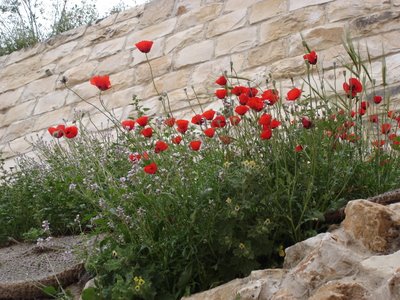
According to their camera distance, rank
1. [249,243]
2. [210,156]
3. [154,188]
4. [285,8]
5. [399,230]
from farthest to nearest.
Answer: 1. [285,8]
2. [210,156]
3. [154,188]
4. [249,243]
5. [399,230]

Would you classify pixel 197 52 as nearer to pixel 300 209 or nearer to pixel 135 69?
pixel 135 69

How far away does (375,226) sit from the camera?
1783 mm

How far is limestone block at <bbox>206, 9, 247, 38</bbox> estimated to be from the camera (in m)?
4.87

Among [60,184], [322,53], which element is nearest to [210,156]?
[60,184]

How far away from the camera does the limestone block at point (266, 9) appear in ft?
15.4

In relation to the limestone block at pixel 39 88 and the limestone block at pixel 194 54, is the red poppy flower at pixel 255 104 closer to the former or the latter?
the limestone block at pixel 194 54

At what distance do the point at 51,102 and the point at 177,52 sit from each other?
144 centimetres

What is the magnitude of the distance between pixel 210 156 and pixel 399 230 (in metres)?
1.00

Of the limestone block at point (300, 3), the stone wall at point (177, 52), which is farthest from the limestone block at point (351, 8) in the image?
the limestone block at point (300, 3)

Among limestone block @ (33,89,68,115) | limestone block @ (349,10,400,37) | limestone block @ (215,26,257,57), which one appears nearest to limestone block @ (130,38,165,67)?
limestone block @ (215,26,257,57)

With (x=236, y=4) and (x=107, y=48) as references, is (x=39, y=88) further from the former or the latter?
(x=236, y=4)

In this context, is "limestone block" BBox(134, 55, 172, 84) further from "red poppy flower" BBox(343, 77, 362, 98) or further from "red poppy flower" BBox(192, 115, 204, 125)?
"red poppy flower" BBox(343, 77, 362, 98)

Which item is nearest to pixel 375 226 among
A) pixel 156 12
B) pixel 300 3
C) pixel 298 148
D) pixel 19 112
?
pixel 298 148

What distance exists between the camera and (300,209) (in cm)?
209
